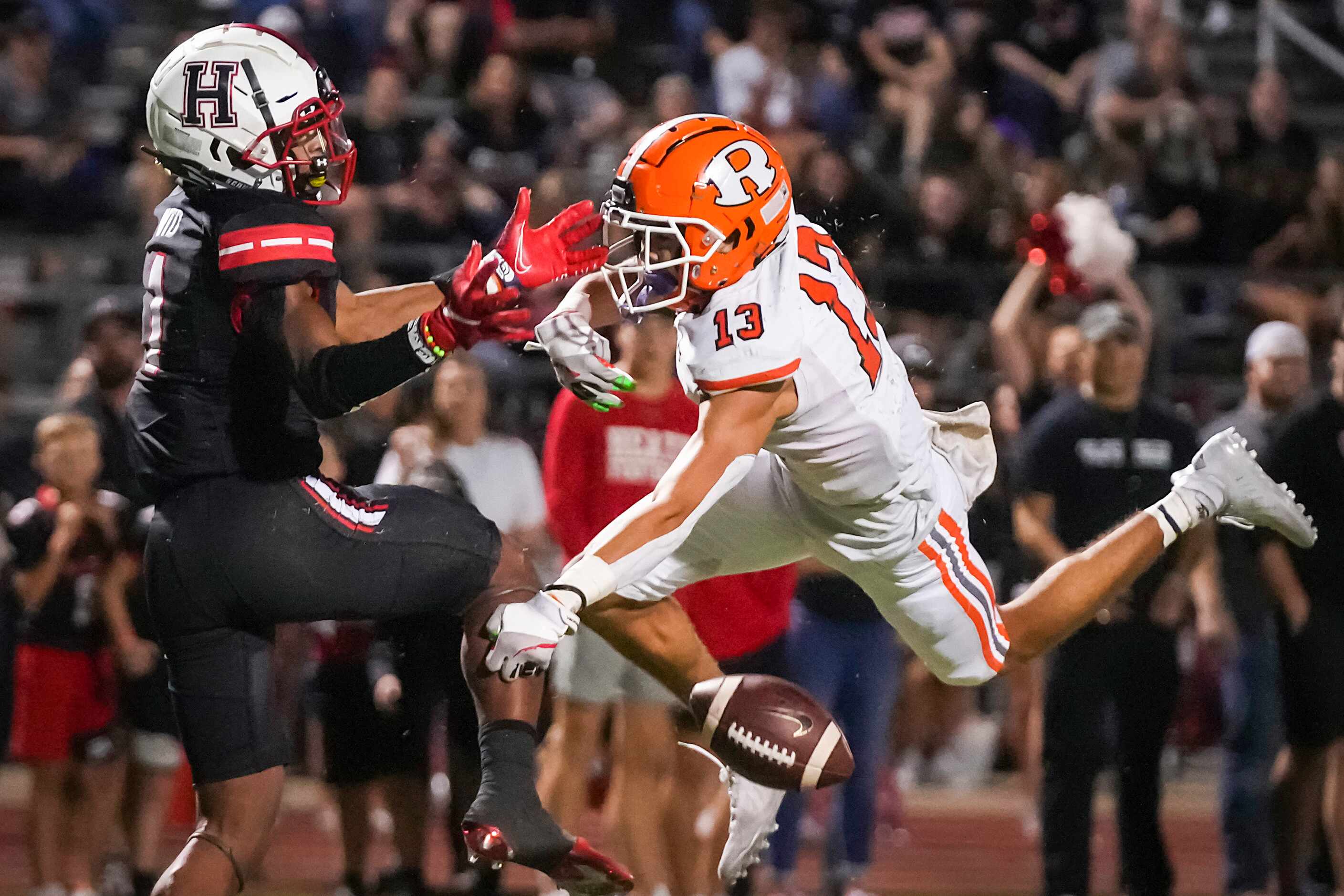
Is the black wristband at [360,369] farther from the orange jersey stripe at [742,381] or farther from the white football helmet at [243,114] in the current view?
the orange jersey stripe at [742,381]

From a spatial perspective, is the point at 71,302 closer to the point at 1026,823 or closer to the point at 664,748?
the point at 664,748

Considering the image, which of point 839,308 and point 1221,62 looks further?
point 1221,62

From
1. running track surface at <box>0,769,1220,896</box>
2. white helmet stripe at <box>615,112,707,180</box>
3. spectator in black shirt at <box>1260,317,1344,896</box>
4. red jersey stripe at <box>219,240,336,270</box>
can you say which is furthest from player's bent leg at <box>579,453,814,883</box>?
spectator in black shirt at <box>1260,317,1344,896</box>

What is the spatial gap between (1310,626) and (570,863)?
3387 millimetres

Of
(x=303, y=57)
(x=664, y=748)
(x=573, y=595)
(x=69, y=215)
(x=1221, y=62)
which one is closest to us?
(x=573, y=595)

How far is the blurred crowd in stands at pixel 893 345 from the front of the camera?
5969 mm

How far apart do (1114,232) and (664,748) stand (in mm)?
2846

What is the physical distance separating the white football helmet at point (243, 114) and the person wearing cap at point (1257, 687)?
3.74m

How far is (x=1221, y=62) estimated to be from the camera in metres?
10.9

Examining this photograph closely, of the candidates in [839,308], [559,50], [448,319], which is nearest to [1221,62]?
[559,50]

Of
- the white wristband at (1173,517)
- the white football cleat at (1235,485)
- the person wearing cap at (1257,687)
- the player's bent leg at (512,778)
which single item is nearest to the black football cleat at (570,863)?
the player's bent leg at (512,778)

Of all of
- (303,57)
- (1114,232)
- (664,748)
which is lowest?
(664,748)

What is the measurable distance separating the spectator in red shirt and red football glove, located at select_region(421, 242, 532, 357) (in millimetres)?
1871

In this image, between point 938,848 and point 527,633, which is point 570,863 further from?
point 938,848
